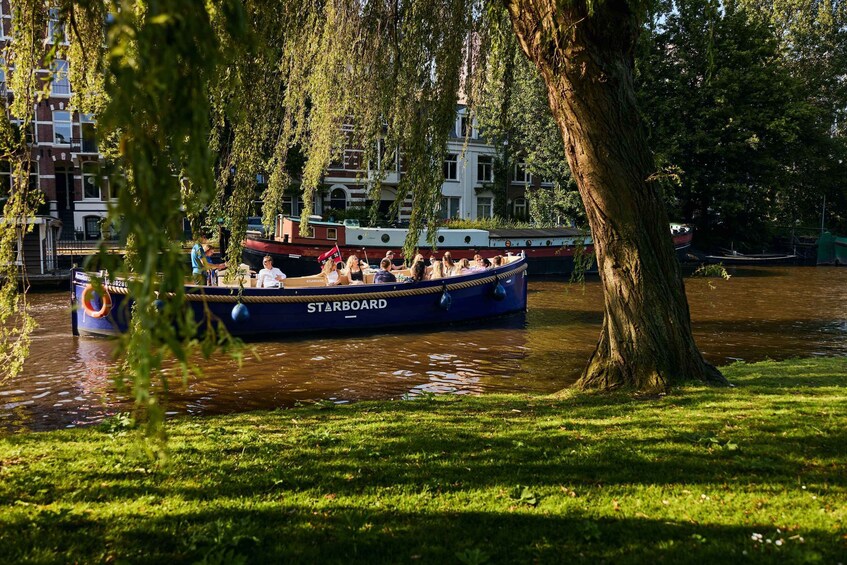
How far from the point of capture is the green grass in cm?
370

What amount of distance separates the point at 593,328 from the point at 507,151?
25.8 m

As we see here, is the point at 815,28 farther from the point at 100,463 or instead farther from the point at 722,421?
the point at 100,463

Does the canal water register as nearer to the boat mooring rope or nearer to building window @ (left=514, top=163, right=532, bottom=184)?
the boat mooring rope

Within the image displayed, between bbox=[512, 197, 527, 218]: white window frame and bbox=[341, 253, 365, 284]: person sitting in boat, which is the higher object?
bbox=[512, 197, 527, 218]: white window frame

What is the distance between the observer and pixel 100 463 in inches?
207

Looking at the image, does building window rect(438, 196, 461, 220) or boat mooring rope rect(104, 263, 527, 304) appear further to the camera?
building window rect(438, 196, 461, 220)

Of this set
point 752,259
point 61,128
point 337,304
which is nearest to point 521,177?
point 752,259

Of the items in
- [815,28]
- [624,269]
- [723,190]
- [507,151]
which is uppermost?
[815,28]

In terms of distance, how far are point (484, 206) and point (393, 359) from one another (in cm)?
3393

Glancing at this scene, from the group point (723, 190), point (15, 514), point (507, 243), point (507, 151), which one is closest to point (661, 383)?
point (15, 514)

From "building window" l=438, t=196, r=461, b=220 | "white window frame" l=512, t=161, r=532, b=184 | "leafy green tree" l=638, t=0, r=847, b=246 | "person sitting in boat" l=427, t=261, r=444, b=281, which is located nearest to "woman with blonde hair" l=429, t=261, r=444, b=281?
"person sitting in boat" l=427, t=261, r=444, b=281

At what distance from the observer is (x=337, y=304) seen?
1570cm

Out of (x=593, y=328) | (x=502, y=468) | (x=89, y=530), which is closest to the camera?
(x=89, y=530)

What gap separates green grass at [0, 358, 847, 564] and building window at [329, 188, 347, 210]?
112 ft
